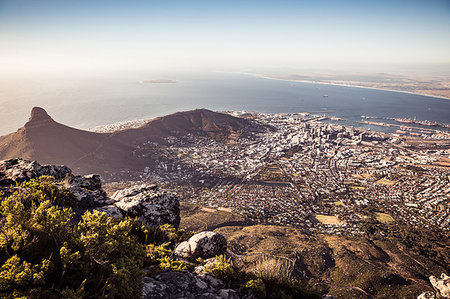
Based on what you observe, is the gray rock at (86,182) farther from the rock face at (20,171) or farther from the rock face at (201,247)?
the rock face at (201,247)

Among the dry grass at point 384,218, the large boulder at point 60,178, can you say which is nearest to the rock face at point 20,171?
the large boulder at point 60,178

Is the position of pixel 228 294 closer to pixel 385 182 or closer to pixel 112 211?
pixel 112 211

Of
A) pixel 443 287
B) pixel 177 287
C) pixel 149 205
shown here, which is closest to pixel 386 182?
pixel 443 287

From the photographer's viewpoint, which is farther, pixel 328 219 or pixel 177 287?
pixel 328 219

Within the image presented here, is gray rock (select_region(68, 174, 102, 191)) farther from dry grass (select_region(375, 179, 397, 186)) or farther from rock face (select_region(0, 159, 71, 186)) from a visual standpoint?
dry grass (select_region(375, 179, 397, 186))

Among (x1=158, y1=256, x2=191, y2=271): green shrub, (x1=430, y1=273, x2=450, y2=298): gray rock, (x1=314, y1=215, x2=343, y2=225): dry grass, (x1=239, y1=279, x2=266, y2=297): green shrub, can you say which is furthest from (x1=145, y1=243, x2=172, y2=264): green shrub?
(x1=314, y1=215, x2=343, y2=225): dry grass

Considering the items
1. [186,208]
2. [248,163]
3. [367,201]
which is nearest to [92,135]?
[186,208]
